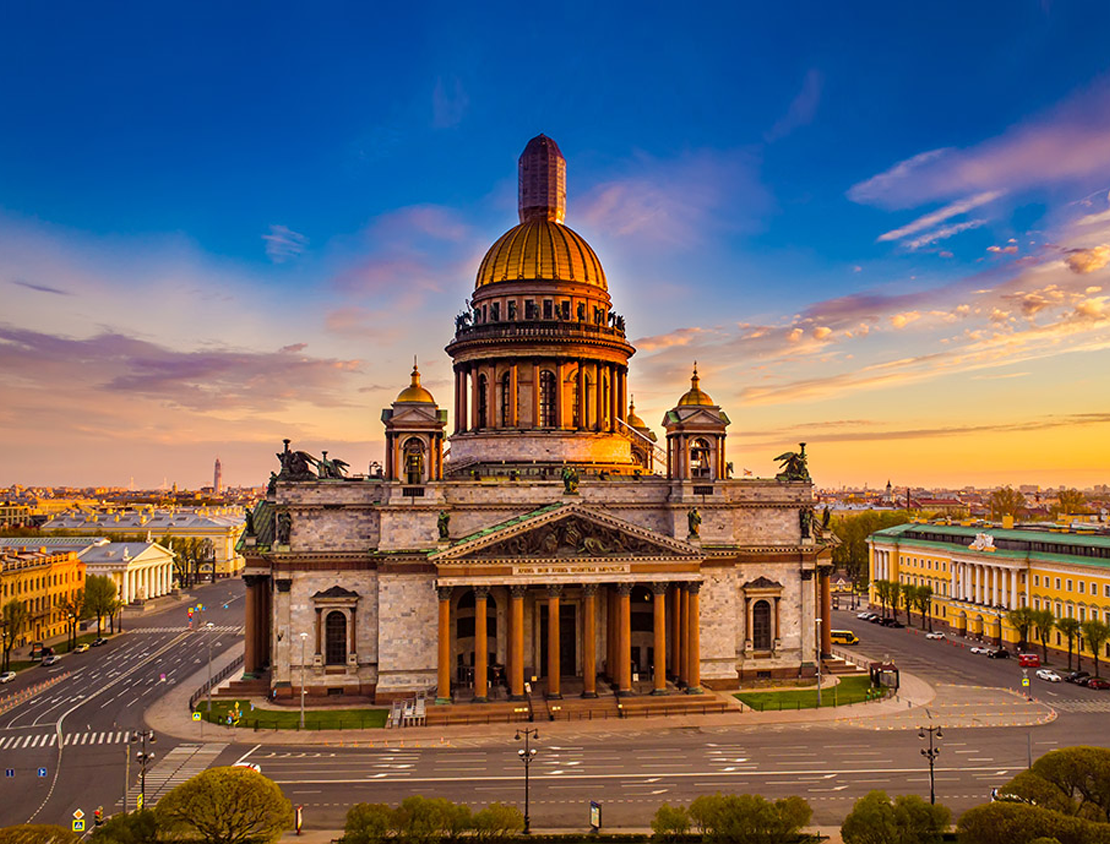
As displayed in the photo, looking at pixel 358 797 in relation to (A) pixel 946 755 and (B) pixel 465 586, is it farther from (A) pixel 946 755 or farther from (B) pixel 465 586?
(A) pixel 946 755

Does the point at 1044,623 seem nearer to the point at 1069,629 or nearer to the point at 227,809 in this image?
the point at 1069,629

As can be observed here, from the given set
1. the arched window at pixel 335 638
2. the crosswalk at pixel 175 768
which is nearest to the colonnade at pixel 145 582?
the arched window at pixel 335 638

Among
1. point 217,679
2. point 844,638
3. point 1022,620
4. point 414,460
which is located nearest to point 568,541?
point 414,460

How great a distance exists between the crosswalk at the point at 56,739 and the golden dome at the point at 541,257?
51.8 meters

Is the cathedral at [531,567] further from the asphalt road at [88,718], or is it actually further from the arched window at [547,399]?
the asphalt road at [88,718]

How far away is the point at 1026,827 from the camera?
111ft

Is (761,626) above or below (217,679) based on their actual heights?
above

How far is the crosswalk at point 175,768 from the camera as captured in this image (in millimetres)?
50188

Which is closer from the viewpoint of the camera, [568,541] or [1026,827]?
[1026,827]

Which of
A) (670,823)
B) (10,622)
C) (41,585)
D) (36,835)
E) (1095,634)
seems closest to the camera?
(36,835)

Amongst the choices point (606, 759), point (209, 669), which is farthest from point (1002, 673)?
point (209, 669)

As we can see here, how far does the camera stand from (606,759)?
57031 mm

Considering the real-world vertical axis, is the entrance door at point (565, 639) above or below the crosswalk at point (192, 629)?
above

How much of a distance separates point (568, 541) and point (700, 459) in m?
16.7
